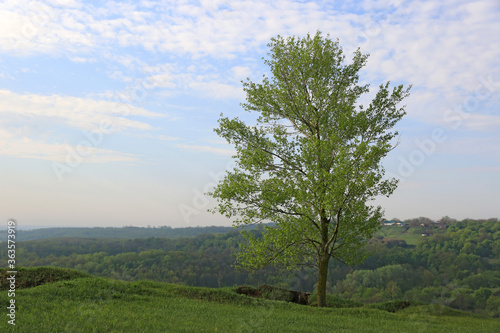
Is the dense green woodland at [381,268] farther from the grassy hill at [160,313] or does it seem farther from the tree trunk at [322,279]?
the grassy hill at [160,313]

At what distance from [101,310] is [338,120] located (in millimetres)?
17736

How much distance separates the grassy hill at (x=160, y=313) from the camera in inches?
494

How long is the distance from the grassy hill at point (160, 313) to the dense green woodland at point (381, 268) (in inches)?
2692

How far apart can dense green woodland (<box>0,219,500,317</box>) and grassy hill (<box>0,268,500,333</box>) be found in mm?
68370

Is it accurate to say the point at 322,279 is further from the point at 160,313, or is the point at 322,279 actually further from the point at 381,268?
the point at 381,268

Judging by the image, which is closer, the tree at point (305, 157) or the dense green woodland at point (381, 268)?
the tree at point (305, 157)

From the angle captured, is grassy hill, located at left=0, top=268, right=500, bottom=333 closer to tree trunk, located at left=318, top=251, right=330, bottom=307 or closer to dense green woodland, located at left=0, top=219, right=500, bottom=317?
tree trunk, located at left=318, top=251, right=330, bottom=307

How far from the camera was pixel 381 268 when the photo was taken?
115 metres

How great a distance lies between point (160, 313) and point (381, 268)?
369 feet

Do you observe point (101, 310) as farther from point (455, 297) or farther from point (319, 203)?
point (455, 297)

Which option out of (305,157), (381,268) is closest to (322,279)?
(305,157)

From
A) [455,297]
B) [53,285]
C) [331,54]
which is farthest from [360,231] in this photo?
[455,297]

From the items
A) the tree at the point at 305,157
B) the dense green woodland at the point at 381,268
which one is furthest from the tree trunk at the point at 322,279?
the dense green woodland at the point at 381,268

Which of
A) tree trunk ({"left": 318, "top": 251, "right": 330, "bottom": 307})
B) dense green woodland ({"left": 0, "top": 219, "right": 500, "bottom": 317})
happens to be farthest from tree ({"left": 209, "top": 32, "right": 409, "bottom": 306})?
dense green woodland ({"left": 0, "top": 219, "right": 500, "bottom": 317})
